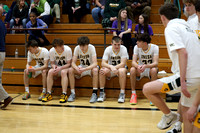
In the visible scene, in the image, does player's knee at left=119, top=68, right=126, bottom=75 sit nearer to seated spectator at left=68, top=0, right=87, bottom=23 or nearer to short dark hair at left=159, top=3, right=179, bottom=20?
short dark hair at left=159, top=3, right=179, bottom=20

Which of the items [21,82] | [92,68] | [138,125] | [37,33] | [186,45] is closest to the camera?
[186,45]

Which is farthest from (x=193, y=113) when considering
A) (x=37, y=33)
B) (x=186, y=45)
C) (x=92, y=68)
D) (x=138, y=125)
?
(x=37, y=33)

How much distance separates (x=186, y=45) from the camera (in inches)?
111

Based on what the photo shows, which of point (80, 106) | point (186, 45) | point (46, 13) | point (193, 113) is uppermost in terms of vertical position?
point (46, 13)

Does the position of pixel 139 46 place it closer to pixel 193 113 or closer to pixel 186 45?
pixel 186 45

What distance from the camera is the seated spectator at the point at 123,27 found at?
6.70 metres

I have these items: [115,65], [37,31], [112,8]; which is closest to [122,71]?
[115,65]

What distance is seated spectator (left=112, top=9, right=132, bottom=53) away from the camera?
6.70m

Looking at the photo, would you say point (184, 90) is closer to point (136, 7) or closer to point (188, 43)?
point (188, 43)

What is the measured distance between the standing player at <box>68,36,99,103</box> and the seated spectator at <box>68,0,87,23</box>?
8.74 ft

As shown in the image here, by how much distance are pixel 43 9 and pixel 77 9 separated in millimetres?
999

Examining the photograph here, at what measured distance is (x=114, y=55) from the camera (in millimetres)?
5965

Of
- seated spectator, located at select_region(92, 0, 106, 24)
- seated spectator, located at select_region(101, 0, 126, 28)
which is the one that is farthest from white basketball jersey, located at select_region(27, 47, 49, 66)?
seated spectator, located at select_region(92, 0, 106, 24)

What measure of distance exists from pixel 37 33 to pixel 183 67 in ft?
17.0
